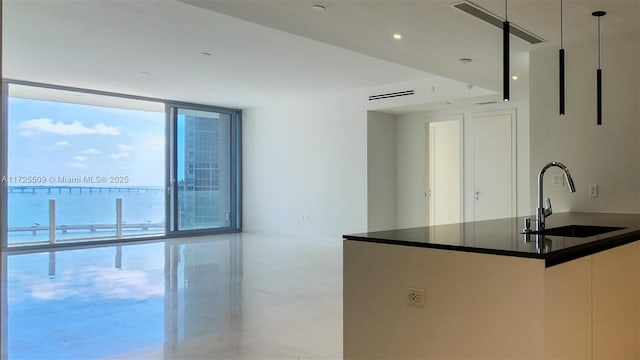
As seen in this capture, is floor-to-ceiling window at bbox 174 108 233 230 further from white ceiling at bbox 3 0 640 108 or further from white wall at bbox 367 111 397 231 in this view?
white wall at bbox 367 111 397 231

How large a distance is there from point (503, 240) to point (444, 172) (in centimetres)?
753

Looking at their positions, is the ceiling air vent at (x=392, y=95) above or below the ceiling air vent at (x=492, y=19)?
above

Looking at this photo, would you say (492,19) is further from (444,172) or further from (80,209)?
(80,209)

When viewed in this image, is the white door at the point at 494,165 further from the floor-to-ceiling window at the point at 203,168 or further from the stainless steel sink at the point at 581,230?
the floor-to-ceiling window at the point at 203,168

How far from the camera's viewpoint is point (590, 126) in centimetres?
A: 468

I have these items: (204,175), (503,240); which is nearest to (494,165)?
(204,175)

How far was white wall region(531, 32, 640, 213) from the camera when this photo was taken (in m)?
4.44

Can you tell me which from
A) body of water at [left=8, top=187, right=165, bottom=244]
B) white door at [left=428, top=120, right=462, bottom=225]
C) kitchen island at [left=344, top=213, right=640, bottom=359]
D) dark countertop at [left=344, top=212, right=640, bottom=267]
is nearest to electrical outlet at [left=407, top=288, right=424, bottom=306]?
kitchen island at [left=344, top=213, right=640, bottom=359]

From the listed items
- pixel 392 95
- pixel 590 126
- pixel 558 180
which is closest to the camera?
pixel 590 126

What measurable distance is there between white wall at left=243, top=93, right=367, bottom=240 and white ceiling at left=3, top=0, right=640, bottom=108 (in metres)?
0.99

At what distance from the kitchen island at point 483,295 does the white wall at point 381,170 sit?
6.00m

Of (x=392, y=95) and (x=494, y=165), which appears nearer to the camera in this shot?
(x=494, y=165)

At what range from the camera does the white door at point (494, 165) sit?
26.1ft

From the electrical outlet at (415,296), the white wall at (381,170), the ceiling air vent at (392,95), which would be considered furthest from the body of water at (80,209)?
the electrical outlet at (415,296)
